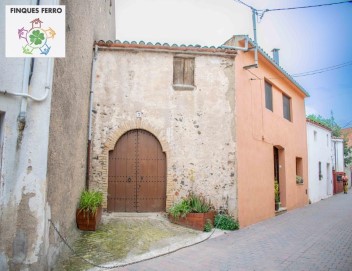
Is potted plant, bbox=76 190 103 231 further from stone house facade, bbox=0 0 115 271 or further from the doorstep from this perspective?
the doorstep

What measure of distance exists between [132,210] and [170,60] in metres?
4.58

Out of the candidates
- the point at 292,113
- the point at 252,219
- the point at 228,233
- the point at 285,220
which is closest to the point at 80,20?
the point at 228,233

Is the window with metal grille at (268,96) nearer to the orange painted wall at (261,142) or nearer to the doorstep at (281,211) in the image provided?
the orange painted wall at (261,142)

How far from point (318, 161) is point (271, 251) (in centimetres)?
1372

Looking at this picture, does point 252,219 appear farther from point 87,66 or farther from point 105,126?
point 87,66

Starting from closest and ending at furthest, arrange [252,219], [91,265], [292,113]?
[91,265], [252,219], [292,113]

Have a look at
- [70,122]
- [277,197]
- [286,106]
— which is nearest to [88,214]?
[70,122]

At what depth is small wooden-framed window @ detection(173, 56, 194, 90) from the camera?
350 inches

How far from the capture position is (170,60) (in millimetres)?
8883

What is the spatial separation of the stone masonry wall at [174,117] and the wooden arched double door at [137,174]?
0.23 m

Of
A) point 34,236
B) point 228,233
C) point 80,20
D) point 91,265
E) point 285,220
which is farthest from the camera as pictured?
point 285,220

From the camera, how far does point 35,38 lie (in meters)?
4.93

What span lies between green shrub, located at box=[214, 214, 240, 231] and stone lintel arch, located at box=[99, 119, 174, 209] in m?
1.40

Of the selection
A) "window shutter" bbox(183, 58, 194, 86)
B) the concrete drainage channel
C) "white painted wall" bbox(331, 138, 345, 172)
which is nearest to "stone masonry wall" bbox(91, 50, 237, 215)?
"window shutter" bbox(183, 58, 194, 86)
